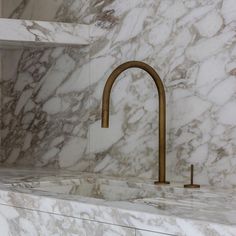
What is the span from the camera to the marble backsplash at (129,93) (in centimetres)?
202

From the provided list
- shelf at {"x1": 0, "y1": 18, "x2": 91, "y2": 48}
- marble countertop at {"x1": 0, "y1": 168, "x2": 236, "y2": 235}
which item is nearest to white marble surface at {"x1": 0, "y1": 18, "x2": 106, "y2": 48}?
shelf at {"x1": 0, "y1": 18, "x2": 91, "y2": 48}

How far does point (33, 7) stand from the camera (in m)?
2.79

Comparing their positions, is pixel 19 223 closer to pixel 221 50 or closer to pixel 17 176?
pixel 17 176

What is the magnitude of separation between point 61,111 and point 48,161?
23cm

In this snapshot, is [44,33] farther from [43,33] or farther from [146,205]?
[146,205]

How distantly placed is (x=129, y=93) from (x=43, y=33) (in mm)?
408

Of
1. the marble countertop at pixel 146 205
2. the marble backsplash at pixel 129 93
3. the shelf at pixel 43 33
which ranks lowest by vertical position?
the marble countertop at pixel 146 205

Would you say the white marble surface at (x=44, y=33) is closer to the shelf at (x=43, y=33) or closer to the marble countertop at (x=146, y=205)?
the shelf at (x=43, y=33)

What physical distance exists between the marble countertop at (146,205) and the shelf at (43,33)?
530 mm

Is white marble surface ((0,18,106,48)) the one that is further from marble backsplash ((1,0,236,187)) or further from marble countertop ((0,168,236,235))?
marble countertop ((0,168,236,235))

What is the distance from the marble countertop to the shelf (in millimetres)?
530

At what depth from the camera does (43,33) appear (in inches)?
94.0

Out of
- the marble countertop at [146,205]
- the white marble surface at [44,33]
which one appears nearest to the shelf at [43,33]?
the white marble surface at [44,33]

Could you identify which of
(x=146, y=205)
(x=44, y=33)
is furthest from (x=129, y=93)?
(x=146, y=205)
